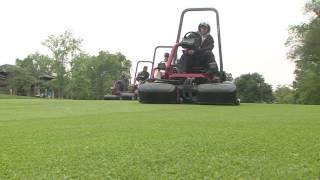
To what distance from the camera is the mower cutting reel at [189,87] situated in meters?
13.4

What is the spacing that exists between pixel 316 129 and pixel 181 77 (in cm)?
919

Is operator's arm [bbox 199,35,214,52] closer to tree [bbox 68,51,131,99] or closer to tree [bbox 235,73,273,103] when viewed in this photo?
tree [bbox 68,51,131,99]

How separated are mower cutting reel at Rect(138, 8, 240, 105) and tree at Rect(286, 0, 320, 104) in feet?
127

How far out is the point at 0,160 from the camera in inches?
153

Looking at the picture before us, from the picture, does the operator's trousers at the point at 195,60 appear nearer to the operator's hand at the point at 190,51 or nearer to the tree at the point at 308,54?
the operator's hand at the point at 190,51

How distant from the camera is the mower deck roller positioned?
554 inches

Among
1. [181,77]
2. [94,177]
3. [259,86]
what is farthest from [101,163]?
[259,86]

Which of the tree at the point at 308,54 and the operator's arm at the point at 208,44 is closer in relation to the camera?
the operator's arm at the point at 208,44

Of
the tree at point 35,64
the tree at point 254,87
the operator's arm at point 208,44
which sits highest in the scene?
the tree at point 35,64

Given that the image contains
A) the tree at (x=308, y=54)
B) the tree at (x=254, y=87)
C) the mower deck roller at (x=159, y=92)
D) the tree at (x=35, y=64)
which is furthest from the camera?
the tree at (x=35, y=64)

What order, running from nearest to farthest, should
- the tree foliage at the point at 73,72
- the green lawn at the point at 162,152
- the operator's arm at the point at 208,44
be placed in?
the green lawn at the point at 162,152 → the operator's arm at the point at 208,44 → the tree foliage at the point at 73,72

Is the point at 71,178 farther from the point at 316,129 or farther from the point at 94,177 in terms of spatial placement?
the point at 316,129

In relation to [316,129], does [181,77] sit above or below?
above

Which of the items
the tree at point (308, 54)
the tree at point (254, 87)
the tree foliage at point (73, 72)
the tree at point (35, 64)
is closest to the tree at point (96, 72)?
the tree foliage at point (73, 72)
